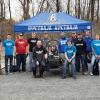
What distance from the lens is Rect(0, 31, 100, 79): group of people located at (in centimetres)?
1627

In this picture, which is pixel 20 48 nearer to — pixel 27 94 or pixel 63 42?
pixel 63 42

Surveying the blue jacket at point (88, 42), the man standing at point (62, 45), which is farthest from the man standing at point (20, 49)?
the blue jacket at point (88, 42)

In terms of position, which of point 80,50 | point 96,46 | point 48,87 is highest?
point 96,46

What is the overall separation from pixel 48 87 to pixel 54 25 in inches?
206

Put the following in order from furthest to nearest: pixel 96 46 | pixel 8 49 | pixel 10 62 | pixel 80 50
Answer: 1. pixel 10 62
2. pixel 8 49
3. pixel 80 50
4. pixel 96 46

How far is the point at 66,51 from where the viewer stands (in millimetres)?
16328

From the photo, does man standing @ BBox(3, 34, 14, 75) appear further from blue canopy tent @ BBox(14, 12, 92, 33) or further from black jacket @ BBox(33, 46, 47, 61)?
black jacket @ BBox(33, 46, 47, 61)

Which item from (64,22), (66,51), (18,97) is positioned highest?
(64,22)

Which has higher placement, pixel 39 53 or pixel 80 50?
pixel 80 50

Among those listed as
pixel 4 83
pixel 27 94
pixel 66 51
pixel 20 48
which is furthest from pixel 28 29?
pixel 27 94

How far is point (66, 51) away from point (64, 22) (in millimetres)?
2200

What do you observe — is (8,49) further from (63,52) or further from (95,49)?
(95,49)

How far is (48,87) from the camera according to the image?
13.4 m

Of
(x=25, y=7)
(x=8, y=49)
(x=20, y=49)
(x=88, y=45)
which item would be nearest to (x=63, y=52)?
(x=88, y=45)
